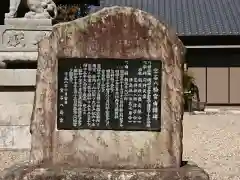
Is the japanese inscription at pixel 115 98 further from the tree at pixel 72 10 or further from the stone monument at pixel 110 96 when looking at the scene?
the tree at pixel 72 10

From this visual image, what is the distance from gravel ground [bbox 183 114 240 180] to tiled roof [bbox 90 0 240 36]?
4079 mm

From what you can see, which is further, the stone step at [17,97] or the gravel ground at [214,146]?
the stone step at [17,97]

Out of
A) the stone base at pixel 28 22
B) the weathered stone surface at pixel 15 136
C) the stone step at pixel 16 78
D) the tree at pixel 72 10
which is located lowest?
the weathered stone surface at pixel 15 136

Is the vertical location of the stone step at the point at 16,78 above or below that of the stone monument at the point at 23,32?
below

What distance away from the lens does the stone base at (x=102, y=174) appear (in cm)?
471

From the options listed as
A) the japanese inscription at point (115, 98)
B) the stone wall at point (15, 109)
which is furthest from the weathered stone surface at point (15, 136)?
the japanese inscription at point (115, 98)

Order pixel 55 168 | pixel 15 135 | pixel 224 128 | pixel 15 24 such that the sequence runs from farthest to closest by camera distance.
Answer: pixel 224 128 < pixel 15 24 < pixel 15 135 < pixel 55 168

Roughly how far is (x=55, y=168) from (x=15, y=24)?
385 cm

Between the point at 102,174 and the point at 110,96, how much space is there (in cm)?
69

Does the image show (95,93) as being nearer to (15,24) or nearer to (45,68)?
(45,68)

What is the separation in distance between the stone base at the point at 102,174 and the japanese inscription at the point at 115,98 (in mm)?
380

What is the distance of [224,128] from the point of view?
39.4 ft

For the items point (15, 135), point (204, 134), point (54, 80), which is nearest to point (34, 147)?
point (54, 80)

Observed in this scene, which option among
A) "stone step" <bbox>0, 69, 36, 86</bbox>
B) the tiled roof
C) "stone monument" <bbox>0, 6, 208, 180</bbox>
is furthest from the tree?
"stone monument" <bbox>0, 6, 208, 180</bbox>
